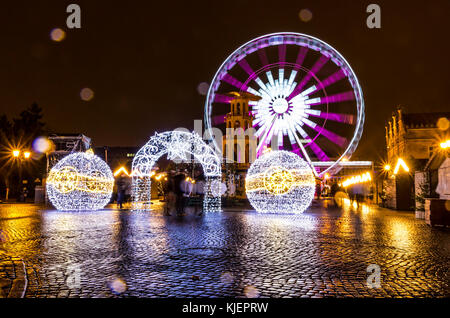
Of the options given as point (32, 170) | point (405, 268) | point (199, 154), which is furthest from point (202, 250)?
point (32, 170)

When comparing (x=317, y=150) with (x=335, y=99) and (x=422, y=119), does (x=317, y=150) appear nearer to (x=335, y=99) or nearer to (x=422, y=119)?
(x=335, y=99)

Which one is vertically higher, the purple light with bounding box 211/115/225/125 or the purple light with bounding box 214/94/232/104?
the purple light with bounding box 214/94/232/104

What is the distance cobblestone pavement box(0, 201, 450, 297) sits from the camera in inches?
224

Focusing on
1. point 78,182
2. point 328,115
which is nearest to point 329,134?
point 328,115

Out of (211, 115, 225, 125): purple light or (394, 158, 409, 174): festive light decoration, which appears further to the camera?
(211, 115, 225, 125): purple light

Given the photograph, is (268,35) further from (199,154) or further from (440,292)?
(440,292)

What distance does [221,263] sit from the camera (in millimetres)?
7652

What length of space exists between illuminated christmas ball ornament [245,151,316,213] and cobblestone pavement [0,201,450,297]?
7293 millimetres

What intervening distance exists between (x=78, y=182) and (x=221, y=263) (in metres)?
18.1

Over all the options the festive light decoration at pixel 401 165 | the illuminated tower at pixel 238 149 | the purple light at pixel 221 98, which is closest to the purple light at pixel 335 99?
the festive light decoration at pixel 401 165

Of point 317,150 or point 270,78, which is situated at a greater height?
point 270,78

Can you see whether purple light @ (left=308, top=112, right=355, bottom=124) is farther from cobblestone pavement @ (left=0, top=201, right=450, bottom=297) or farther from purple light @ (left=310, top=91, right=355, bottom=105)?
cobblestone pavement @ (left=0, top=201, right=450, bottom=297)

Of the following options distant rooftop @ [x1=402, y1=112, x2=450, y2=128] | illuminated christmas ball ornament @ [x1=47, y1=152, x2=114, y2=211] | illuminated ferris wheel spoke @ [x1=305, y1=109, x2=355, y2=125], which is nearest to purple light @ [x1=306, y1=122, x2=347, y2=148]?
illuminated ferris wheel spoke @ [x1=305, y1=109, x2=355, y2=125]
